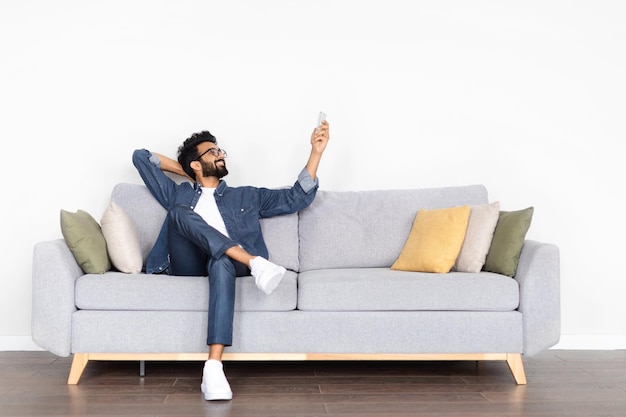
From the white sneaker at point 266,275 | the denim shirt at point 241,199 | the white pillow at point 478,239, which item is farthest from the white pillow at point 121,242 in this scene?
the white pillow at point 478,239

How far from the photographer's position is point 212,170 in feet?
11.7

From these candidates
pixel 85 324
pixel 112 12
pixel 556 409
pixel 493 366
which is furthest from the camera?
pixel 112 12

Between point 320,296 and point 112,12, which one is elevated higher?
point 112,12

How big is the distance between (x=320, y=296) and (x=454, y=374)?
2.51 ft

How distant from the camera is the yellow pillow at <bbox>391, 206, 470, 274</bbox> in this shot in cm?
319

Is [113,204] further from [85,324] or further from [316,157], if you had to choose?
[316,157]

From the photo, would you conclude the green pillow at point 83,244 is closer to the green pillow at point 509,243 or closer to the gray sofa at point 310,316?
the gray sofa at point 310,316

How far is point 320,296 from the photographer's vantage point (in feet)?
9.69

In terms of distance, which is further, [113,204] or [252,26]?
[252,26]

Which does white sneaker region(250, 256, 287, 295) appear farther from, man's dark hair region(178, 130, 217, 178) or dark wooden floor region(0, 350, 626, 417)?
man's dark hair region(178, 130, 217, 178)

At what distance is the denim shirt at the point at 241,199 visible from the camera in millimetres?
3389

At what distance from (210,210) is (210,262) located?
0.59 m

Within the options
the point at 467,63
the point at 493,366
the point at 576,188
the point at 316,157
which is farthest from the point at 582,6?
the point at 493,366

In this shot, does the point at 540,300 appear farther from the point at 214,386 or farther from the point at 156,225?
the point at 156,225
